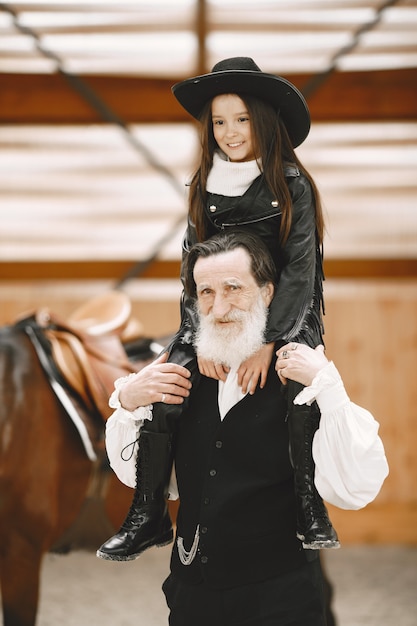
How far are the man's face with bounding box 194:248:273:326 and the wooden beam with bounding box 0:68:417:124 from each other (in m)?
4.69

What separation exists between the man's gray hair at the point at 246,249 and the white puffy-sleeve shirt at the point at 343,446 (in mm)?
281

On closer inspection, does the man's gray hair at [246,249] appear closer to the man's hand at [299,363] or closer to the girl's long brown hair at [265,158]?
the girl's long brown hair at [265,158]

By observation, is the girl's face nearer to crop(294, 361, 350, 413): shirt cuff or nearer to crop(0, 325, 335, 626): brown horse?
crop(294, 361, 350, 413): shirt cuff

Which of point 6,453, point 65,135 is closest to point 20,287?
point 65,135

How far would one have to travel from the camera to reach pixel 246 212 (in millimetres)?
1989

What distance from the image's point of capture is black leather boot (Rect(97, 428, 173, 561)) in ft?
6.54

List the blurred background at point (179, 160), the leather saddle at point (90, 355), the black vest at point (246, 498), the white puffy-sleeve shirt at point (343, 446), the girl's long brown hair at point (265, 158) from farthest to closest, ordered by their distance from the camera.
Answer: the blurred background at point (179, 160)
the leather saddle at point (90, 355)
the girl's long brown hair at point (265, 158)
the black vest at point (246, 498)
the white puffy-sleeve shirt at point (343, 446)

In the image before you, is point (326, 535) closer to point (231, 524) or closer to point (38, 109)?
point (231, 524)

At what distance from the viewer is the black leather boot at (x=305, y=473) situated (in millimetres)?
1797


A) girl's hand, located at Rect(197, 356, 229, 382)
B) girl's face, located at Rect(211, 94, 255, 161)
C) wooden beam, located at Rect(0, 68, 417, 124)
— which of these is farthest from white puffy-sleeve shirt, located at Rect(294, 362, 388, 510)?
wooden beam, located at Rect(0, 68, 417, 124)

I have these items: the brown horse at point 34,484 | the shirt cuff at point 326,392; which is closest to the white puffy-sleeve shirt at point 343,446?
the shirt cuff at point 326,392

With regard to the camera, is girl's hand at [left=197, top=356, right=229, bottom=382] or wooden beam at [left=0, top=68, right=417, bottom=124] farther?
wooden beam at [left=0, top=68, right=417, bottom=124]

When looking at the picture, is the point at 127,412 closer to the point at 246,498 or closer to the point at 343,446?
the point at 246,498

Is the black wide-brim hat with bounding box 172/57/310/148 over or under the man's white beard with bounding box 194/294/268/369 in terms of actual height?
over
